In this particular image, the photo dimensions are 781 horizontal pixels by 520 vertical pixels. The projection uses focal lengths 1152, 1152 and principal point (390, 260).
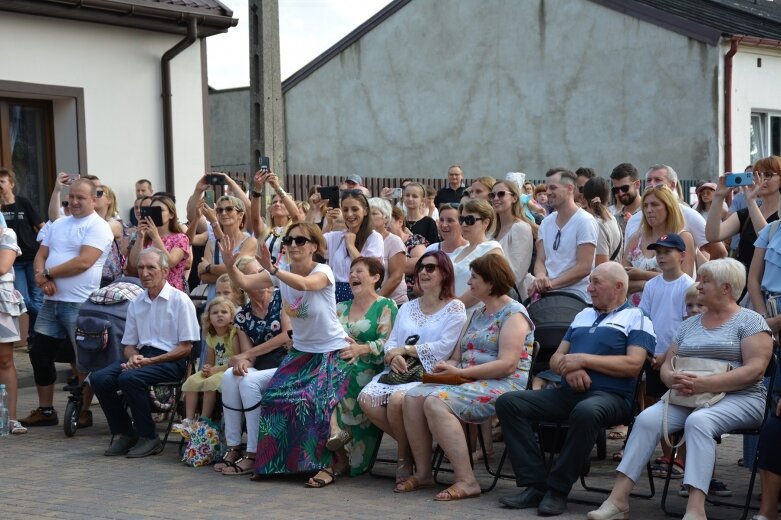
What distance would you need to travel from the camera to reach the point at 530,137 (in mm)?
25375

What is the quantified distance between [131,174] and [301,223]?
26.6ft

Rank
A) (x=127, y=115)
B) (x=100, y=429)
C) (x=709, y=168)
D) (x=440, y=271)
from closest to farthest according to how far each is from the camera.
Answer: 1. (x=440, y=271)
2. (x=100, y=429)
3. (x=127, y=115)
4. (x=709, y=168)

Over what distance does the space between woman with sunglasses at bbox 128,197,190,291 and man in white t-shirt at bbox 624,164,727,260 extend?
13.3 ft

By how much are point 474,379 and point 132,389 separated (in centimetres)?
Result: 289

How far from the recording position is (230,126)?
29781 millimetres

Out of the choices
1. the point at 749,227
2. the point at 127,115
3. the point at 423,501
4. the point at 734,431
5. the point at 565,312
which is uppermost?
the point at 127,115

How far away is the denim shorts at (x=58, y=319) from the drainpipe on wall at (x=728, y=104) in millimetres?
15322

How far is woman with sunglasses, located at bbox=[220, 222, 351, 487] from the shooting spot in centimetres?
791

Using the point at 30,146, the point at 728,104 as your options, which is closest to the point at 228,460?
the point at 30,146

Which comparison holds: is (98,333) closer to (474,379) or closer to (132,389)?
(132,389)

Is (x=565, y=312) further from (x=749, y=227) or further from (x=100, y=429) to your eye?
(x=100, y=429)

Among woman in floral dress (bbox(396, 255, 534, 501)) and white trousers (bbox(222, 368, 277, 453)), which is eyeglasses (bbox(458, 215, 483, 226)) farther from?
white trousers (bbox(222, 368, 277, 453))

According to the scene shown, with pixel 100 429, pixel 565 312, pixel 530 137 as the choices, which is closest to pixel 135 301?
pixel 100 429

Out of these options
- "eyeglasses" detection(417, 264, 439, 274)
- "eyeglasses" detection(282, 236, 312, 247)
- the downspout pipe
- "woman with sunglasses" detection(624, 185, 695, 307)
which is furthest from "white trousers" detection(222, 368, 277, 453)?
the downspout pipe
